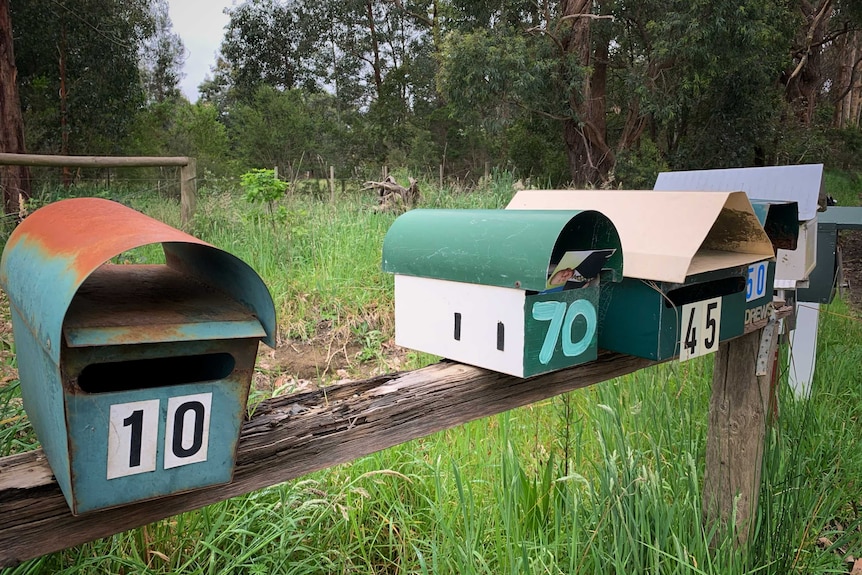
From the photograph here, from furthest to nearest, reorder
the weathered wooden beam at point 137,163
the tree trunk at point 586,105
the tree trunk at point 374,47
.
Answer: the tree trunk at point 374,47 < the tree trunk at point 586,105 < the weathered wooden beam at point 137,163

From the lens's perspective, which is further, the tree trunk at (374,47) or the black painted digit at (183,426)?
the tree trunk at (374,47)

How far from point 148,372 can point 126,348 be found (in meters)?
0.23

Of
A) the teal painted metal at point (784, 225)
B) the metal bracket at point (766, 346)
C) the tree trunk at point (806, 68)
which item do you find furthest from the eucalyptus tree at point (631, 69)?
the metal bracket at point (766, 346)

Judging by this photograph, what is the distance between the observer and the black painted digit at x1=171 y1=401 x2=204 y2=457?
60 centimetres

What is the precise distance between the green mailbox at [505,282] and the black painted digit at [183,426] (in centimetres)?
45

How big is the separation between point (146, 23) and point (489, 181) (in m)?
11.5

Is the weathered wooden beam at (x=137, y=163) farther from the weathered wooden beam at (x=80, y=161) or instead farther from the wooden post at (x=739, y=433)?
the wooden post at (x=739, y=433)

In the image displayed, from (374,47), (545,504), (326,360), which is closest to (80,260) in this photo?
(545,504)

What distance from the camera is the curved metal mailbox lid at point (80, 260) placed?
21.4 inches

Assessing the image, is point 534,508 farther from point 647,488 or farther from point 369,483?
point 369,483

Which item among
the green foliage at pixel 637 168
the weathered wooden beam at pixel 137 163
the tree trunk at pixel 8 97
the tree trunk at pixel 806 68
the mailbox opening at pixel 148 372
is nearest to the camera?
the mailbox opening at pixel 148 372

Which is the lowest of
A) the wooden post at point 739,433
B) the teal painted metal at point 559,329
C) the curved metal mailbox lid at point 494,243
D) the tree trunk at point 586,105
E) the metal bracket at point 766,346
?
the wooden post at point 739,433

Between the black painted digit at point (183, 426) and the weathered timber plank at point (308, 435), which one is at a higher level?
the black painted digit at point (183, 426)

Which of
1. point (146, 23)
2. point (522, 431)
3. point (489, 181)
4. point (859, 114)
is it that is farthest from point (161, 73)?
point (522, 431)
